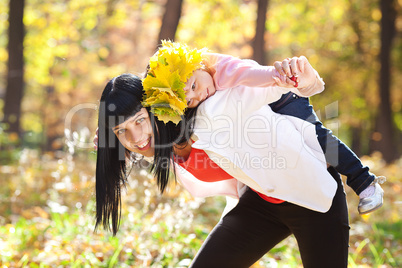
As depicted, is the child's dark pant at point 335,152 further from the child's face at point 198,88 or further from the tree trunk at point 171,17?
the tree trunk at point 171,17

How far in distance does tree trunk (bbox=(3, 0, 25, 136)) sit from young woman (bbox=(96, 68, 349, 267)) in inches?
284

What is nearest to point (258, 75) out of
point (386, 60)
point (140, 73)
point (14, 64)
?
point (140, 73)

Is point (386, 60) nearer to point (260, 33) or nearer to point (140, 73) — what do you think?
point (260, 33)

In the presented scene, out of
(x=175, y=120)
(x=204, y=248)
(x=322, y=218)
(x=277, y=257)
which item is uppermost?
(x=175, y=120)

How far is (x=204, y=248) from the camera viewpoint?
254 centimetres

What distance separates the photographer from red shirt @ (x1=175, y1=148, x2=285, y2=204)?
2.47 metres

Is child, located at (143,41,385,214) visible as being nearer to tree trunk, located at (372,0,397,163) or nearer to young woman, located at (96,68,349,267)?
young woman, located at (96,68,349,267)

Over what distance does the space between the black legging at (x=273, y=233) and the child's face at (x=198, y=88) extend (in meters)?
0.66

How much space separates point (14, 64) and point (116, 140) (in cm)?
759

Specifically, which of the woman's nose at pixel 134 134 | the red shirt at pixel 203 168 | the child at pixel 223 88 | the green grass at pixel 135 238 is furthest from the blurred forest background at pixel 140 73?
the red shirt at pixel 203 168

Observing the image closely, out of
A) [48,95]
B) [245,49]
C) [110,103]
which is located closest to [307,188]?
[110,103]

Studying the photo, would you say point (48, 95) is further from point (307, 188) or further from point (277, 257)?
point (307, 188)

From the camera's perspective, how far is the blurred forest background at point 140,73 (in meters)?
3.99

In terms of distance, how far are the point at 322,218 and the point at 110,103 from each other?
1.24 meters
